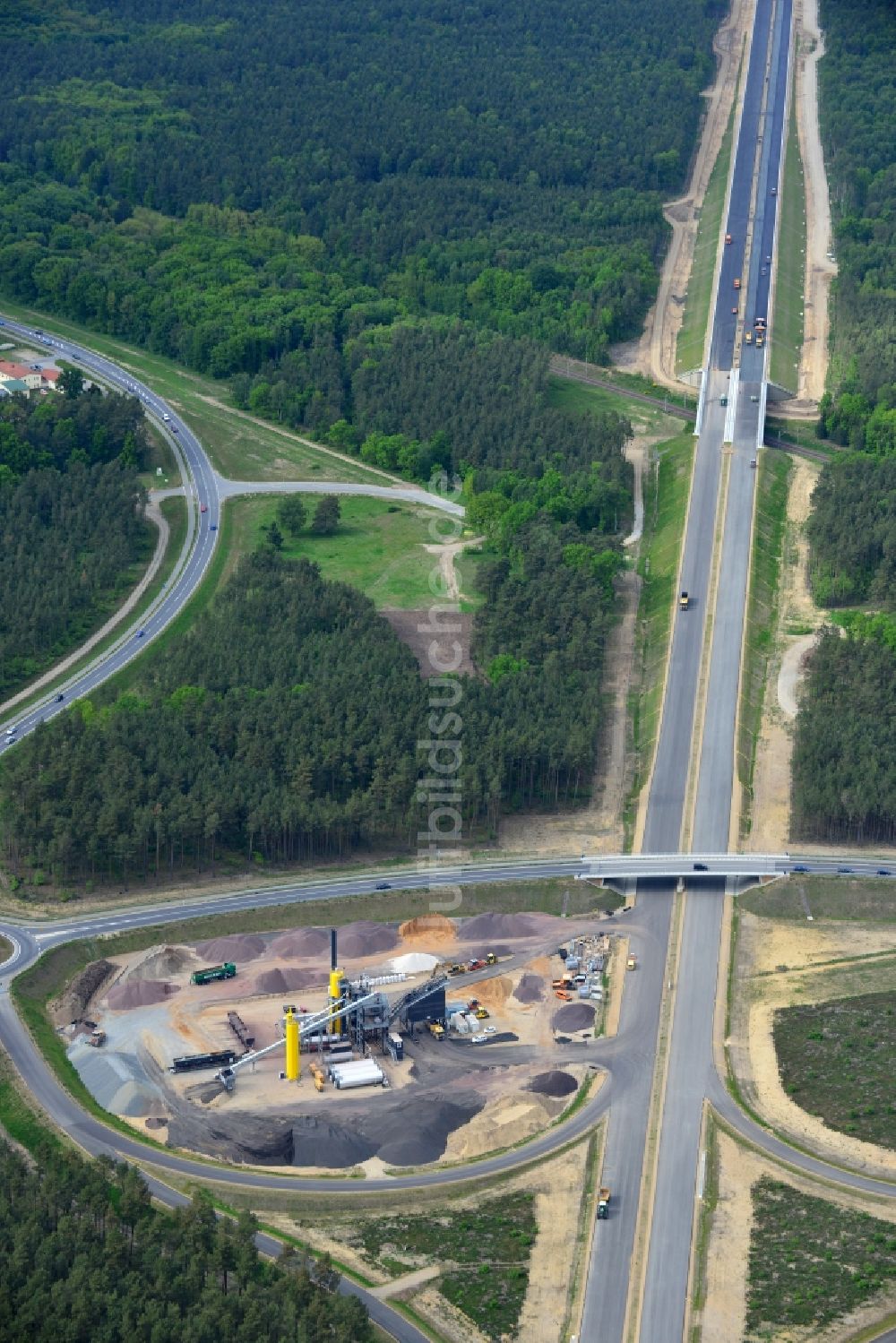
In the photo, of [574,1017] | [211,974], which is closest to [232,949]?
[211,974]

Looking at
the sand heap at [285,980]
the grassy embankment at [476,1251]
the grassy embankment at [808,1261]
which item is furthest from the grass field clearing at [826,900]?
the grassy embankment at [476,1251]

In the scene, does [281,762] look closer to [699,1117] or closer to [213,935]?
[213,935]

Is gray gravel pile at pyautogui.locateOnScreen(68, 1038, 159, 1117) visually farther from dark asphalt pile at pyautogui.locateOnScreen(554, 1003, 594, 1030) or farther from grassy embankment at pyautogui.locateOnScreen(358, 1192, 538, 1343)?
dark asphalt pile at pyautogui.locateOnScreen(554, 1003, 594, 1030)

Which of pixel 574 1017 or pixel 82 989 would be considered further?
pixel 82 989

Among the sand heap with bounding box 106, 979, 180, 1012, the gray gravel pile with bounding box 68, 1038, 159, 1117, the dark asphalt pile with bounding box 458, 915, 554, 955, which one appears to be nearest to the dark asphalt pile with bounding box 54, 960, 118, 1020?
the sand heap with bounding box 106, 979, 180, 1012

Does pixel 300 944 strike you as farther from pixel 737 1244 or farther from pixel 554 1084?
pixel 737 1244

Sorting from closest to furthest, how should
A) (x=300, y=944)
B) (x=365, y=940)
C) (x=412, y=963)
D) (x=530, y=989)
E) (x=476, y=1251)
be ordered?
(x=476, y=1251), (x=530, y=989), (x=412, y=963), (x=300, y=944), (x=365, y=940)

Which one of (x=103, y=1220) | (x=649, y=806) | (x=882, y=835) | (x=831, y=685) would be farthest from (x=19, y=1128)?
(x=831, y=685)
